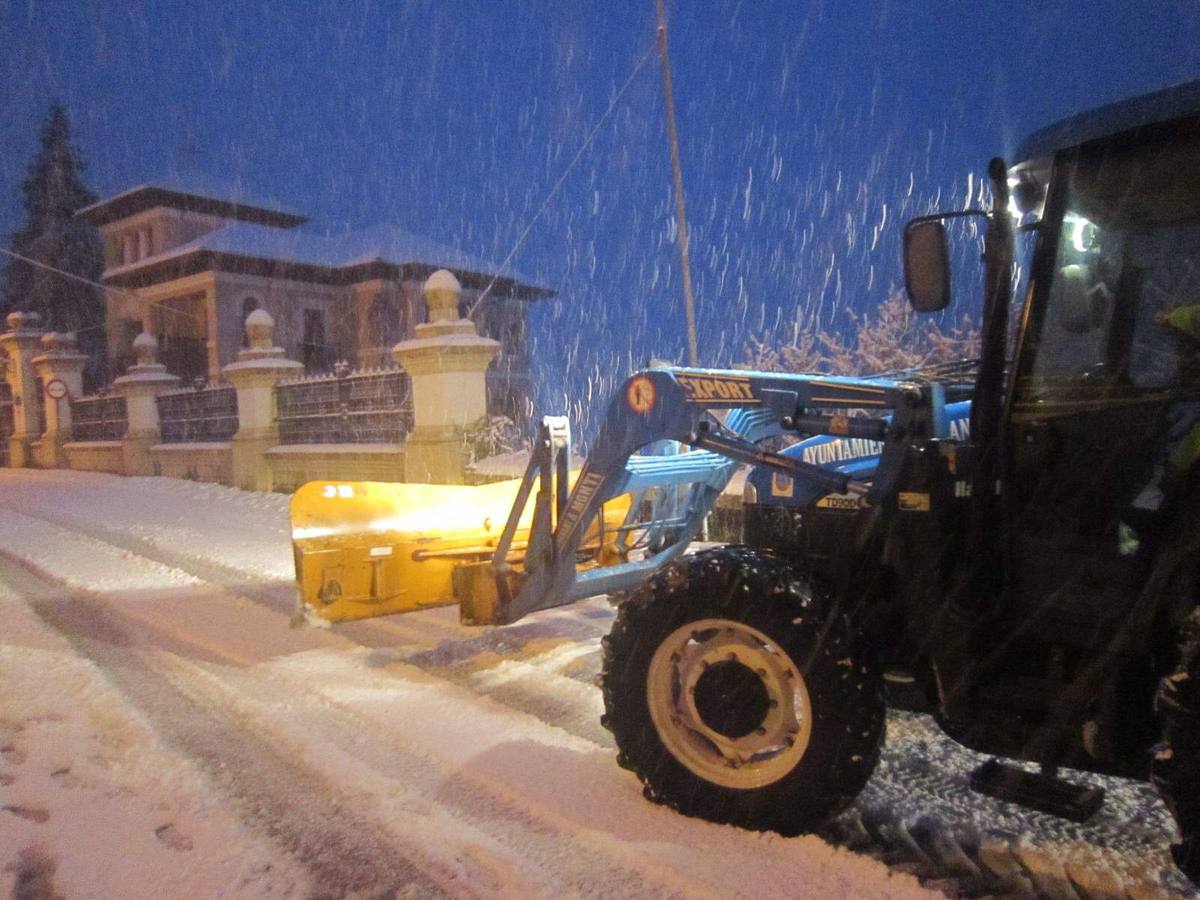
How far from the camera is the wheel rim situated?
3031mm

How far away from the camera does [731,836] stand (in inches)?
118

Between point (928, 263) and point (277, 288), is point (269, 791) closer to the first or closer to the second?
Result: point (928, 263)

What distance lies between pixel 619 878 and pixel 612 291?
102812 mm

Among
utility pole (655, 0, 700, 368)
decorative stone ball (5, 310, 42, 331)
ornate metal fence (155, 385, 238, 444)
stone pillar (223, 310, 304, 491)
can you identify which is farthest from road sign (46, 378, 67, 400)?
utility pole (655, 0, 700, 368)

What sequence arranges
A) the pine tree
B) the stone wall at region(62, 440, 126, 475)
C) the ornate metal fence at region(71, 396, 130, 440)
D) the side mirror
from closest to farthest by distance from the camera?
the side mirror, the stone wall at region(62, 440, 126, 475), the ornate metal fence at region(71, 396, 130, 440), the pine tree

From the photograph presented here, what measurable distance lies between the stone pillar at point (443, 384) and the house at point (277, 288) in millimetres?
15574

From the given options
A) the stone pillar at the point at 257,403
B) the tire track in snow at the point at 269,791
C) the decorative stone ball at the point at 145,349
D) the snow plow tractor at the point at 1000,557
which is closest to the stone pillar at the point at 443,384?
the stone pillar at the point at 257,403

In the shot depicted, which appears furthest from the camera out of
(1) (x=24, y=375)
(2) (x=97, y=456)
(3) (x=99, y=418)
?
(1) (x=24, y=375)

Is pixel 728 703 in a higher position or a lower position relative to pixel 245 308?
lower

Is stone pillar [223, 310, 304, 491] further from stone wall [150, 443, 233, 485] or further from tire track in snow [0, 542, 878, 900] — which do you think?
tire track in snow [0, 542, 878, 900]

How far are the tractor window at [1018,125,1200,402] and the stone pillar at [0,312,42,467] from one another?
29.9m

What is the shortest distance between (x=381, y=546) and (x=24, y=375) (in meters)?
27.1

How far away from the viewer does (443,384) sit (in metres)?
12.0

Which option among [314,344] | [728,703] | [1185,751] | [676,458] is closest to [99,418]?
[314,344]
